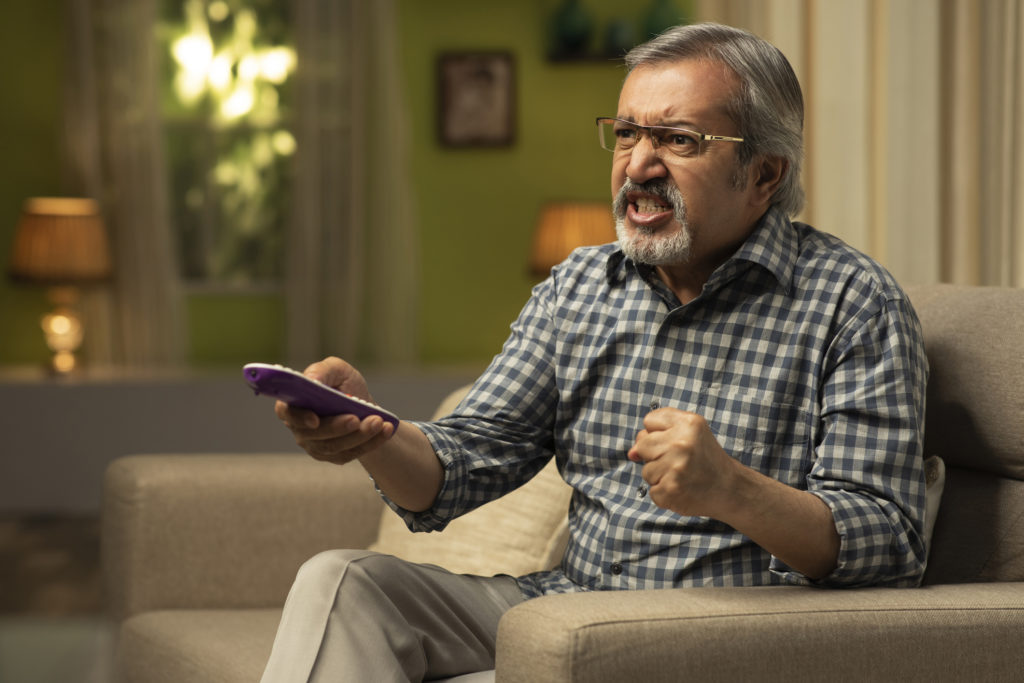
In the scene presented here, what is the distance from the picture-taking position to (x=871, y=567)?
49.5 inches

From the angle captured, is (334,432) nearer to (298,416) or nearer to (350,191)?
(298,416)

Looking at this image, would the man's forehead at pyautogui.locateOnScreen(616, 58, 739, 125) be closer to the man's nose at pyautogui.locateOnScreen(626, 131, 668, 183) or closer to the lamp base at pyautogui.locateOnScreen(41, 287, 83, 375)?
the man's nose at pyautogui.locateOnScreen(626, 131, 668, 183)

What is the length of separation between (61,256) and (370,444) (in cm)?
→ 372

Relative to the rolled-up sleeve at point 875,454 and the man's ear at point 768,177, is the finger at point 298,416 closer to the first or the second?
the rolled-up sleeve at point 875,454

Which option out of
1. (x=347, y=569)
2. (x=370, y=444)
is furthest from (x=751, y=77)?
(x=347, y=569)

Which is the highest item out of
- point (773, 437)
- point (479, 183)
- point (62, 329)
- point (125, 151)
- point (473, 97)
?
point (473, 97)

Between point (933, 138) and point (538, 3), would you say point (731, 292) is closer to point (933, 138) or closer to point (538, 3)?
point (933, 138)

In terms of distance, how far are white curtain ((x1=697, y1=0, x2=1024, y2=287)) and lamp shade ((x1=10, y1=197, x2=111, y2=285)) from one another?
2909mm

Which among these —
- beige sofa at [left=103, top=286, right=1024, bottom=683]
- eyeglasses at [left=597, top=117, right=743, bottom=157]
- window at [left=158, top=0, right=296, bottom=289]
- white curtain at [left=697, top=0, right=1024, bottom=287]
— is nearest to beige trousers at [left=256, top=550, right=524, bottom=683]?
beige sofa at [left=103, top=286, right=1024, bottom=683]

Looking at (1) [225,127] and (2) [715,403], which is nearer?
(2) [715,403]

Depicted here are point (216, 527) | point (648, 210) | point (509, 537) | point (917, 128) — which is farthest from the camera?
point (917, 128)

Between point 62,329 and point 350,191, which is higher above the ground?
point 350,191

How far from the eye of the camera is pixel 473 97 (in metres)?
5.38

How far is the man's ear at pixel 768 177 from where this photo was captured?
1531 mm
